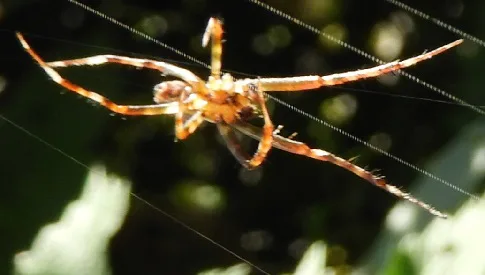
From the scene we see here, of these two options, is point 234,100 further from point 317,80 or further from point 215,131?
point 215,131

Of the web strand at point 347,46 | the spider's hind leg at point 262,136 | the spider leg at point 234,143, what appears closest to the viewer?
the spider's hind leg at point 262,136

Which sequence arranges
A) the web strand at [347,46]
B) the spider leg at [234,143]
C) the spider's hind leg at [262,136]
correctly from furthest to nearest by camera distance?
the web strand at [347,46] → the spider leg at [234,143] → the spider's hind leg at [262,136]

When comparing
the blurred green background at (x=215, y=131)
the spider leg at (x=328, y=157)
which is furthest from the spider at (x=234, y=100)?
the blurred green background at (x=215, y=131)

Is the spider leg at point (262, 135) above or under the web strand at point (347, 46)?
under

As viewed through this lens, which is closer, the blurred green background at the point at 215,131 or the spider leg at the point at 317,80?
the spider leg at the point at 317,80

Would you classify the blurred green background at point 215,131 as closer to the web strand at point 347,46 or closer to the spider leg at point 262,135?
the web strand at point 347,46

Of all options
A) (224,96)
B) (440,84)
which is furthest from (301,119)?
(224,96)

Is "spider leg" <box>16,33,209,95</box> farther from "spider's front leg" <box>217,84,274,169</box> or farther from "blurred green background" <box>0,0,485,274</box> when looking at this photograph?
"blurred green background" <box>0,0,485,274</box>

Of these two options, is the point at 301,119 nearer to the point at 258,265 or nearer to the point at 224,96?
the point at 258,265
